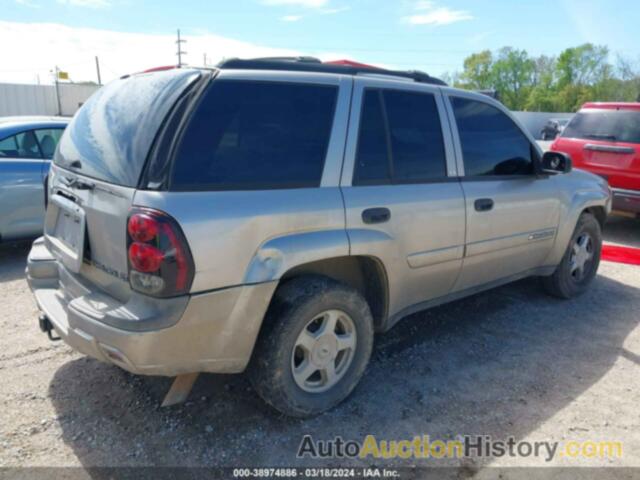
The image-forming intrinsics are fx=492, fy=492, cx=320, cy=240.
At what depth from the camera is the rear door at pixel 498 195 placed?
11.5 ft

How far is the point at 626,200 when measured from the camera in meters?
6.81

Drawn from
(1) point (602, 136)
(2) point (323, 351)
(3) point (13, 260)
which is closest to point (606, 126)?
(1) point (602, 136)

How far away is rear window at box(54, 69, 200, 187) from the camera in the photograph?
2.36 meters

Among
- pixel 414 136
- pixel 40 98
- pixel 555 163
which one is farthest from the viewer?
pixel 40 98

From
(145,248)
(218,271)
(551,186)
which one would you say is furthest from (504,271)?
(145,248)

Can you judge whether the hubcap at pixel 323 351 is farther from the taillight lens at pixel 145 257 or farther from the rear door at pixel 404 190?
the taillight lens at pixel 145 257

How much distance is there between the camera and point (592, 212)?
4953 mm

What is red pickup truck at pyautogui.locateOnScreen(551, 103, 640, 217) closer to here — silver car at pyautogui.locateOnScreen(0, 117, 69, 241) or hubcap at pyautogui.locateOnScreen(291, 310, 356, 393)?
hubcap at pyautogui.locateOnScreen(291, 310, 356, 393)

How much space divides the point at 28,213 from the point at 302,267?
167 inches

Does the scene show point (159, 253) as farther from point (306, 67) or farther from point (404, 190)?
point (404, 190)

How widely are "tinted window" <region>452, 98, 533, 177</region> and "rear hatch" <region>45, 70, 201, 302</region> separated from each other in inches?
78.3

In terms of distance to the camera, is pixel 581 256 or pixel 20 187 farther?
pixel 20 187

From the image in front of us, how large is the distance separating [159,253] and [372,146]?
1.43 meters

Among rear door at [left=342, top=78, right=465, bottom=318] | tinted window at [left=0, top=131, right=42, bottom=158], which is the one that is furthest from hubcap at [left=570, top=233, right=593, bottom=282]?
tinted window at [left=0, top=131, right=42, bottom=158]
